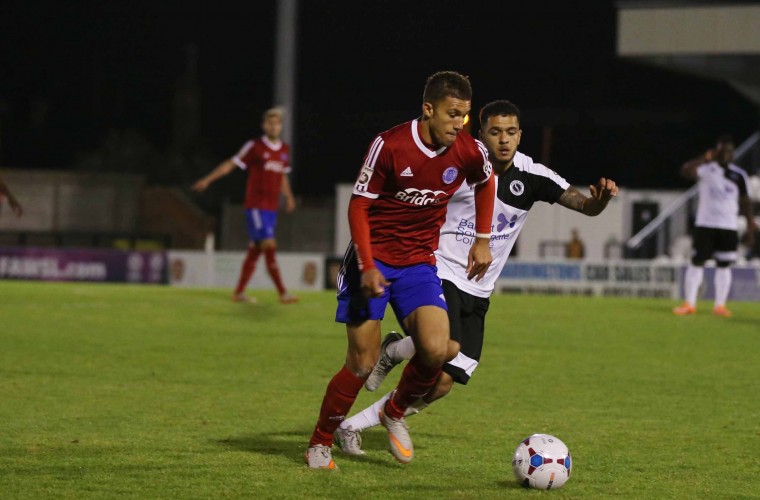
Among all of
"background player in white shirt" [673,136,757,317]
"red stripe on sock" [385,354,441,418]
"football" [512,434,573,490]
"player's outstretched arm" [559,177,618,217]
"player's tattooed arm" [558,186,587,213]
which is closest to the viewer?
"football" [512,434,573,490]

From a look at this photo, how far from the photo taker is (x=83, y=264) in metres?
26.8

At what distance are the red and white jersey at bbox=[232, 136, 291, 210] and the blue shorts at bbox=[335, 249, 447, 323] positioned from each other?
35.4ft

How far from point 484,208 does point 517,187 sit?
686 mm

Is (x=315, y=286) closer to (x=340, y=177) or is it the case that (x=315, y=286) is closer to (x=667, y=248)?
(x=667, y=248)

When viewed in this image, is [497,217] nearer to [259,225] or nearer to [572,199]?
[572,199]

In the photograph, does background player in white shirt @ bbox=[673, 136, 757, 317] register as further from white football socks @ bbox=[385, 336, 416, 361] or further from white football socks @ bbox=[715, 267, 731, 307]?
white football socks @ bbox=[385, 336, 416, 361]

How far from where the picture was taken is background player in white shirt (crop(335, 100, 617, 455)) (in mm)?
6832

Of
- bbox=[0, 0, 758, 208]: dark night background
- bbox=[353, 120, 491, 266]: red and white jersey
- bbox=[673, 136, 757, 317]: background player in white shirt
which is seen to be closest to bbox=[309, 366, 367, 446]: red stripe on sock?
bbox=[353, 120, 491, 266]: red and white jersey

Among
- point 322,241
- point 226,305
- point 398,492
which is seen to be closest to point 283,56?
point 322,241

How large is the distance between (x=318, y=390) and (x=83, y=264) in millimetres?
18384

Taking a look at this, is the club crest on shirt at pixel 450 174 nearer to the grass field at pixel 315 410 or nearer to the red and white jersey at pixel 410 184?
the red and white jersey at pixel 410 184

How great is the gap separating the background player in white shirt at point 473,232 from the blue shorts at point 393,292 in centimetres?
50

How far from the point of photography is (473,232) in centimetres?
733

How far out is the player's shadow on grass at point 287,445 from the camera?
6547mm
